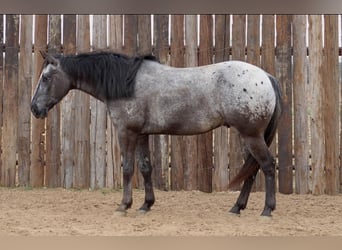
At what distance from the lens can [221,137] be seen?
643 cm

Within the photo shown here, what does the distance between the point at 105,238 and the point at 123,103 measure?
13.9 ft

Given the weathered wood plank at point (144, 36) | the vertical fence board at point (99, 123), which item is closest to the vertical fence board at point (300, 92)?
the weathered wood plank at point (144, 36)

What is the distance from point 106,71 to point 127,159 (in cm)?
95

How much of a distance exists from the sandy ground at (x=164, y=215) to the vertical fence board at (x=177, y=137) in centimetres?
26

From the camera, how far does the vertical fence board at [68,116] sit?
6547 millimetres

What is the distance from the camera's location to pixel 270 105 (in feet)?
14.6

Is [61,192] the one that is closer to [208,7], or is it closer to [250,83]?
[250,83]

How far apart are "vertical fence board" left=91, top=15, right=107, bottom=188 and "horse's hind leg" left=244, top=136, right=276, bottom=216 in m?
2.66

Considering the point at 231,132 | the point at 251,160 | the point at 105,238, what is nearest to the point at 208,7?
the point at 105,238

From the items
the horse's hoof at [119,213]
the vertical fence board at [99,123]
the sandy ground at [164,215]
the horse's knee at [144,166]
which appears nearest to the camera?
the sandy ground at [164,215]

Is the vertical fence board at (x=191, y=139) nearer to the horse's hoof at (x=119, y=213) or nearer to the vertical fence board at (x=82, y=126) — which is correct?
the vertical fence board at (x=82, y=126)

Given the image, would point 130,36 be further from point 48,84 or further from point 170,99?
point 170,99

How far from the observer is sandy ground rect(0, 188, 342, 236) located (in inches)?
154

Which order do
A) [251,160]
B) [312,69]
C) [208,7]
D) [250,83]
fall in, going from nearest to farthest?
[208,7]
[250,83]
[251,160]
[312,69]
